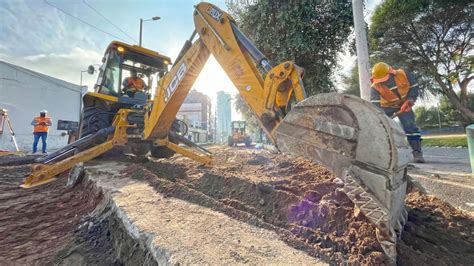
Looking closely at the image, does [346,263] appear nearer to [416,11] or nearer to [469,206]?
[469,206]

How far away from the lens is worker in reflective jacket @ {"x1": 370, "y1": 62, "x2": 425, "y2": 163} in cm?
350

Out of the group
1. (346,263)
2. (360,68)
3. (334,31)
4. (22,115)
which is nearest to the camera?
(346,263)

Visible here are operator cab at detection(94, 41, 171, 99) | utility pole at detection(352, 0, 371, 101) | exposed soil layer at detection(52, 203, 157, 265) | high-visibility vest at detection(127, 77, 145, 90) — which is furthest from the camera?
high-visibility vest at detection(127, 77, 145, 90)

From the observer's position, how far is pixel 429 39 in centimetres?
1257

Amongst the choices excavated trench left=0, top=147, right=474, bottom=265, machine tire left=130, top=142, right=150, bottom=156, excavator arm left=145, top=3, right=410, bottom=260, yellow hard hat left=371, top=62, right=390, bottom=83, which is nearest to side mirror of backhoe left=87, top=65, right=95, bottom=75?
machine tire left=130, top=142, right=150, bottom=156

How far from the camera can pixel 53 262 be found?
153 cm

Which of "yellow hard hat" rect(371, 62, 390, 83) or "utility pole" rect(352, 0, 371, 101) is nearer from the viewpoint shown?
"yellow hard hat" rect(371, 62, 390, 83)

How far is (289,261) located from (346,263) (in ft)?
0.81

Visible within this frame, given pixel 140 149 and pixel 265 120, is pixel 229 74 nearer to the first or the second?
pixel 265 120

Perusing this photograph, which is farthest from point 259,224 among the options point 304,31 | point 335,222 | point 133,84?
point 304,31

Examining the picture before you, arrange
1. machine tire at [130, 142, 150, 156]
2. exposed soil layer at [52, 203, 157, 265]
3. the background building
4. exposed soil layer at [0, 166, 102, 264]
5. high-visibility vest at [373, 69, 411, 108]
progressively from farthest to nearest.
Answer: the background building
machine tire at [130, 142, 150, 156]
high-visibility vest at [373, 69, 411, 108]
exposed soil layer at [0, 166, 102, 264]
exposed soil layer at [52, 203, 157, 265]

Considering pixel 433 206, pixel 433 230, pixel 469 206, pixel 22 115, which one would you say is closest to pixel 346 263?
pixel 433 230

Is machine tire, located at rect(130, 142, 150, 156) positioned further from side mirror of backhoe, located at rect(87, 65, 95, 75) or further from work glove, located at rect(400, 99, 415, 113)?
work glove, located at rect(400, 99, 415, 113)

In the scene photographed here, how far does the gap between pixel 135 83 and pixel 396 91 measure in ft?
17.0
